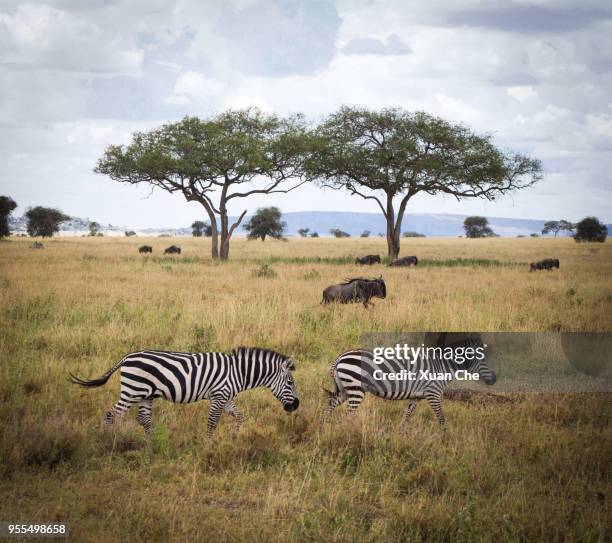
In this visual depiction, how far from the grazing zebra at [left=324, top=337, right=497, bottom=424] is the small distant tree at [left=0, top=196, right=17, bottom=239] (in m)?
68.7

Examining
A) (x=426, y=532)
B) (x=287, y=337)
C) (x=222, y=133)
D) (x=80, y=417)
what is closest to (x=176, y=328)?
(x=287, y=337)

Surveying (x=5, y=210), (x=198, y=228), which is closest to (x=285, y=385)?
(x=5, y=210)

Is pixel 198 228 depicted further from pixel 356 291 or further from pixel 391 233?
pixel 356 291

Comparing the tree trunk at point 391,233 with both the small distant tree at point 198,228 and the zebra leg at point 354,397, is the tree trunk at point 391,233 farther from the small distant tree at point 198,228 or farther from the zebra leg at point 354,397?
the small distant tree at point 198,228

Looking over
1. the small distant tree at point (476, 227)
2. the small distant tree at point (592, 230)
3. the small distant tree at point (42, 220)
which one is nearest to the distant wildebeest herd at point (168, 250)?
the small distant tree at point (42, 220)

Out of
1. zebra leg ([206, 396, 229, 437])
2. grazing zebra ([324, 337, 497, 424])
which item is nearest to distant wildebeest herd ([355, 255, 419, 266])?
grazing zebra ([324, 337, 497, 424])

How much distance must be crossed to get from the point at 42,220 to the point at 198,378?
8722 centimetres

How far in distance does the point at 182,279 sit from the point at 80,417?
15752mm

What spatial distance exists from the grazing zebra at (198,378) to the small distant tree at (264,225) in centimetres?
7610

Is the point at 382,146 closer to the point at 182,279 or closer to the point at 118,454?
the point at 182,279

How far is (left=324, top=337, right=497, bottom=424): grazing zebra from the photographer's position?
6.95m

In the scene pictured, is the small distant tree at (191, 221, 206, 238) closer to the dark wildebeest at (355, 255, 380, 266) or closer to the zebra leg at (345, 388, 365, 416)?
the dark wildebeest at (355, 255, 380, 266)

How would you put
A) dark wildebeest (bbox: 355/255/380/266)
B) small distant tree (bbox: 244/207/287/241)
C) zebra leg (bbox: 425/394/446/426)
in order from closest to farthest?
zebra leg (bbox: 425/394/446/426), dark wildebeest (bbox: 355/255/380/266), small distant tree (bbox: 244/207/287/241)

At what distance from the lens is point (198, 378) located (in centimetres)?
660
